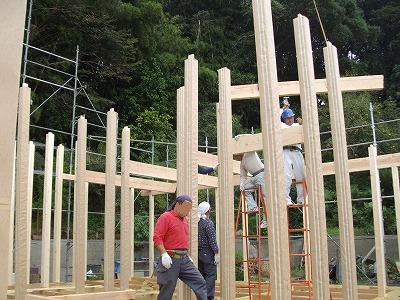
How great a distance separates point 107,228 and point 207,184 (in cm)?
316

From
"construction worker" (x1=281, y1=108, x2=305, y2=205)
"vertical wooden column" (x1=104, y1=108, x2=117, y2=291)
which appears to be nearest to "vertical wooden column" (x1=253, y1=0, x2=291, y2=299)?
"construction worker" (x1=281, y1=108, x2=305, y2=205)

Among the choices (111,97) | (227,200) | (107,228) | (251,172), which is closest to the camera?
(227,200)

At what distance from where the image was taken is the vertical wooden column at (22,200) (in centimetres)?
449

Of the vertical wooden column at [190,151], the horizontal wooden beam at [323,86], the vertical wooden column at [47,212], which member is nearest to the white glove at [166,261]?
the vertical wooden column at [190,151]

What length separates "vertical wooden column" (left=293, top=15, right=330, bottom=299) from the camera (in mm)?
3303

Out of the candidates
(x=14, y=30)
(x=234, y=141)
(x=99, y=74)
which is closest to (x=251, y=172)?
(x=234, y=141)

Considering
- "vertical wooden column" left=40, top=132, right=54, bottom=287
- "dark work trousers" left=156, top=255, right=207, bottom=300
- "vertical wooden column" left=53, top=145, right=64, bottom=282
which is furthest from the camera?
"vertical wooden column" left=53, top=145, right=64, bottom=282

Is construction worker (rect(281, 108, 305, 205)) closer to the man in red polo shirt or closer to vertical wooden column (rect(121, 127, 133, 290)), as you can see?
the man in red polo shirt

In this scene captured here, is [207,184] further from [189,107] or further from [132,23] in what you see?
[132,23]

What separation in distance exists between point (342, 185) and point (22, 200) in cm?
311

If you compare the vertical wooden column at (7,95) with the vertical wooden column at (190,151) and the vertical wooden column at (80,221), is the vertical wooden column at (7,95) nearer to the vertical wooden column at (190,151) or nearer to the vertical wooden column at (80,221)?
the vertical wooden column at (190,151)

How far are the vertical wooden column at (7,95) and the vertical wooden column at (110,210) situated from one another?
4496 mm

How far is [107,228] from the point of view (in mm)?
5836

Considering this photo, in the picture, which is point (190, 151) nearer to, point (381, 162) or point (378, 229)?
point (378, 229)
